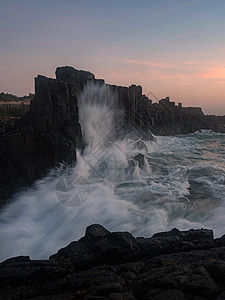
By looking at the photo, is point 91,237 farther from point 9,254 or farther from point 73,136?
point 73,136

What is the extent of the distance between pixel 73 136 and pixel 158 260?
12295mm

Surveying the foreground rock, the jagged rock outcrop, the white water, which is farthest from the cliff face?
the foreground rock

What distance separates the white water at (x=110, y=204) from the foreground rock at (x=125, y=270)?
2.54 metres

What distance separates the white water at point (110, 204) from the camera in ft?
26.7

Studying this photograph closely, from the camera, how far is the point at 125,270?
14.7 feet

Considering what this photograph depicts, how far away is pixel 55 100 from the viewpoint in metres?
15.5

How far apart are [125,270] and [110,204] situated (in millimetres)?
6080

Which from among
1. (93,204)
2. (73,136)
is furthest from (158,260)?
(73,136)

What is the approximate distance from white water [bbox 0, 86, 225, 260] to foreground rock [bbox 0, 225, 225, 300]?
2539 millimetres

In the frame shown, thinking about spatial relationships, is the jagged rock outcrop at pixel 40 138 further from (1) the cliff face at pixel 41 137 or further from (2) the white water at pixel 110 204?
(2) the white water at pixel 110 204

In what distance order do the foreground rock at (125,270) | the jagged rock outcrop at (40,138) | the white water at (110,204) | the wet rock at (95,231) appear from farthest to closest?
the jagged rock outcrop at (40,138) < the white water at (110,204) < the wet rock at (95,231) < the foreground rock at (125,270)

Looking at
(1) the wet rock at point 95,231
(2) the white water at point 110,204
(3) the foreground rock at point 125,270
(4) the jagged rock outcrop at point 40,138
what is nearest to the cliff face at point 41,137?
(4) the jagged rock outcrop at point 40,138

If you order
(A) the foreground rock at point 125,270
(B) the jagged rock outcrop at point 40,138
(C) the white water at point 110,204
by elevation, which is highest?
(B) the jagged rock outcrop at point 40,138

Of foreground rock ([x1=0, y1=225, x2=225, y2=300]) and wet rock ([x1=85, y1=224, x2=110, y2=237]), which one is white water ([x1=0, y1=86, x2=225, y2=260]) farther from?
foreground rock ([x1=0, y1=225, x2=225, y2=300])
